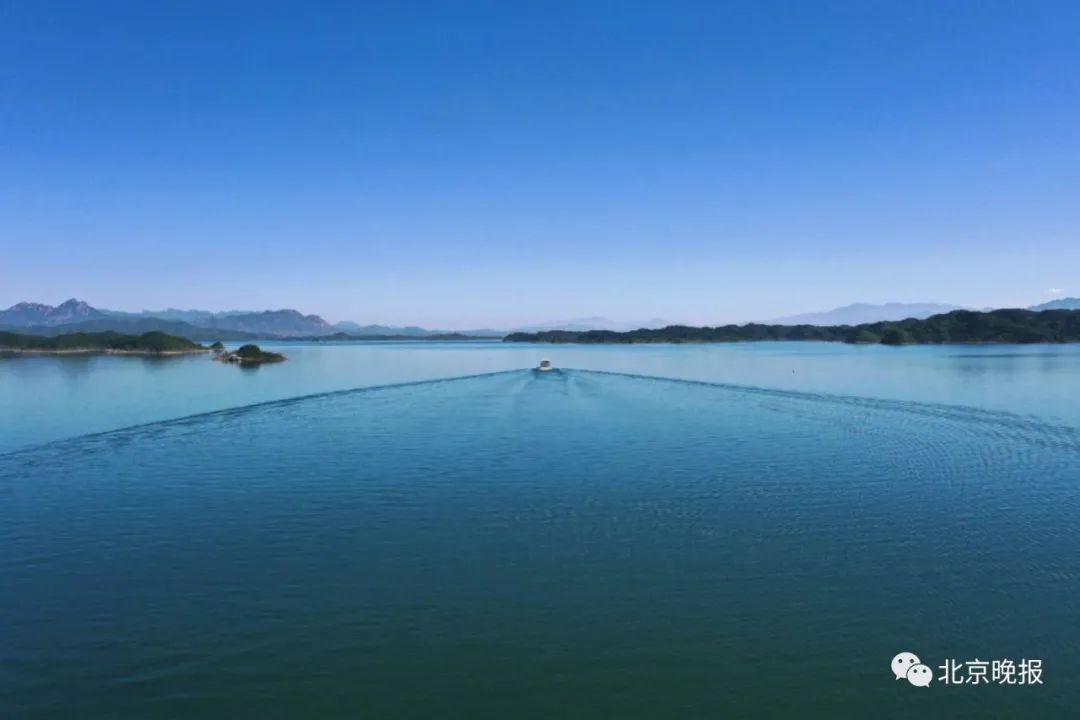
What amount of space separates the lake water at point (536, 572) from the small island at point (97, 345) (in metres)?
89.9

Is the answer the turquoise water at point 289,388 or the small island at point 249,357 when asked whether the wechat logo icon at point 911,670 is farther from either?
the small island at point 249,357

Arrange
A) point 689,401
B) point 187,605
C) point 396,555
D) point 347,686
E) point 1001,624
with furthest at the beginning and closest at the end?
point 689,401 < point 396,555 < point 187,605 < point 1001,624 < point 347,686

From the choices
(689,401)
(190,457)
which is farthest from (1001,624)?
(689,401)

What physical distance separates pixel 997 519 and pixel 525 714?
1197cm

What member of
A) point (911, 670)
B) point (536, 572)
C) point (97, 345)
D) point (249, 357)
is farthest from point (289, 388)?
point (97, 345)

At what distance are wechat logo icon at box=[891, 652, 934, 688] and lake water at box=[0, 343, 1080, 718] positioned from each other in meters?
0.19

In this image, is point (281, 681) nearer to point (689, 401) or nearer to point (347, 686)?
point (347, 686)

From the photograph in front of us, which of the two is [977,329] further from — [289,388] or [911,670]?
[911,670]

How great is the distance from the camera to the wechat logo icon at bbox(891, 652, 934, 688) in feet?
25.5

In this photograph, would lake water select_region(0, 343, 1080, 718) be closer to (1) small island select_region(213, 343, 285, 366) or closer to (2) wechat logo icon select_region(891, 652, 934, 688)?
(2) wechat logo icon select_region(891, 652, 934, 688)

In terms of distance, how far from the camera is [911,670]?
7.96 meters

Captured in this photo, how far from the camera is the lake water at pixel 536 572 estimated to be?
299 inches

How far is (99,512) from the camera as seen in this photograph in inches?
578

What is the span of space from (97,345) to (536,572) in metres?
124
